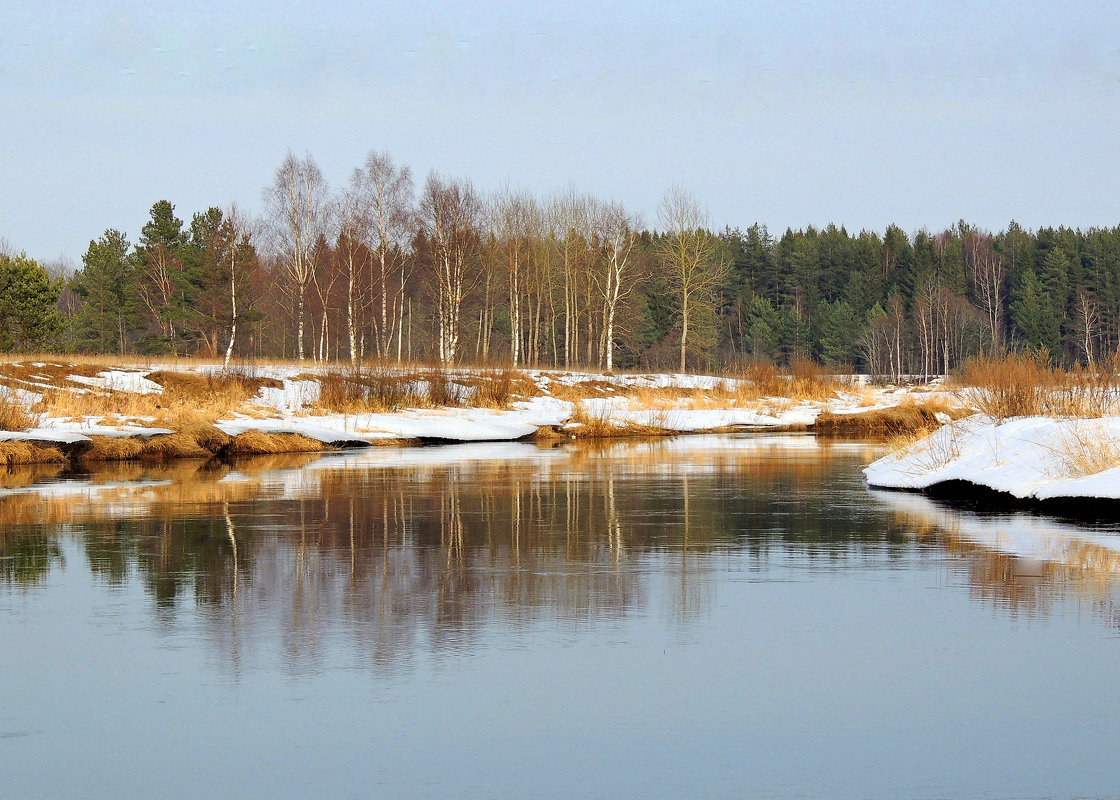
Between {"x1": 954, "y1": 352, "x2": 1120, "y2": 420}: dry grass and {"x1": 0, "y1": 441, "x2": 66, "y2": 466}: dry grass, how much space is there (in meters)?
18.4

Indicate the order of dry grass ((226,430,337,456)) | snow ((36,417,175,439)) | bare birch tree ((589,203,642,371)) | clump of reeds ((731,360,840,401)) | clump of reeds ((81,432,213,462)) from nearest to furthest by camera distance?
1. clump of reeds ((81,432,213,462))
2. snow ((36,417,175,439))
3. dry grass ((226,430,337,456))
4. clump of reeds ((731,360,840,401))
5. bare birch tree ((589,203,642,371))

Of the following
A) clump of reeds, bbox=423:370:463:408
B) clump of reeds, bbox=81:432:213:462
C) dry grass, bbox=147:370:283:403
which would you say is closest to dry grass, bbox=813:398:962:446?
clump of reeds, bbox=423:370:463:408

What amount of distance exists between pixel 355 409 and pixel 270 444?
6673 millimetres

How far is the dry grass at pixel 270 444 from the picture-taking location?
1083 inches

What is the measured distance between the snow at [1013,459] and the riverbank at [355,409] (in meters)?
15.2

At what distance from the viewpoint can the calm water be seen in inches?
211

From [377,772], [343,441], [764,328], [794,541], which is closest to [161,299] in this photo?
[343,441]

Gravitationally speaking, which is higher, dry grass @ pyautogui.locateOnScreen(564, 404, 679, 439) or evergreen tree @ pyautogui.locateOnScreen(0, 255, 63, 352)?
evergreen tree @ pyautogui.locateOnScreen(0, 255, 63, 352)

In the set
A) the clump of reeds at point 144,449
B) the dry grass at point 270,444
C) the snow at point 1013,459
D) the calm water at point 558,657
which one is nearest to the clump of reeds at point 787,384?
the dry grass at point 270,444

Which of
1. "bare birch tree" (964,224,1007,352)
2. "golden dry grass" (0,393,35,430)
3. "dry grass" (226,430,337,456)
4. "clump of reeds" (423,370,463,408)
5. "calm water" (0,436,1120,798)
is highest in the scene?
"bare birch tree" (964,224,1007,352)

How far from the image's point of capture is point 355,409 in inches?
1367

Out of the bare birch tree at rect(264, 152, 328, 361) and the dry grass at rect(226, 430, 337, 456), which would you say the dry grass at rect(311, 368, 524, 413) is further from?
the bare birch tree at rect(264, 152, 328, 361)

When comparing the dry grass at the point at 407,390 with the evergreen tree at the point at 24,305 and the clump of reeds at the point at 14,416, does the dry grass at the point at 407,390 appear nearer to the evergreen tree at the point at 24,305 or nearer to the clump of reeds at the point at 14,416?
the clump of reeds at the point at 14,416

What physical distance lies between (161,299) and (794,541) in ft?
198
